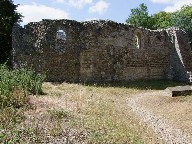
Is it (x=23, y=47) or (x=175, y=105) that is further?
(x=23, y=47)

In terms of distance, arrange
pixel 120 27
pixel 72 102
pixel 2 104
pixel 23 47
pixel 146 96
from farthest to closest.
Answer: pixel 120 27
pixel 23 47
pixel 146 96
pixel 72 102
pixel 2 104

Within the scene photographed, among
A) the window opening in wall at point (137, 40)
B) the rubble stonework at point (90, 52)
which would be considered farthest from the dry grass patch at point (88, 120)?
the window opening in wall at point (137, 40)

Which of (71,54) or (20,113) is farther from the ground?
(71,54)

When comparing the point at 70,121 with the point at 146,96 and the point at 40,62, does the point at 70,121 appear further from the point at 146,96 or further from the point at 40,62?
the point at 40,62

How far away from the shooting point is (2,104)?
8289mm

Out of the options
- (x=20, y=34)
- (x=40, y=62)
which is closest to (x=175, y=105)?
(x=40, y=62)

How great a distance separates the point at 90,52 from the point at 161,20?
119 ft

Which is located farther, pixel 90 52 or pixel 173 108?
pixel 90 52

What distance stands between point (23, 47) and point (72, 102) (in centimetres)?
641

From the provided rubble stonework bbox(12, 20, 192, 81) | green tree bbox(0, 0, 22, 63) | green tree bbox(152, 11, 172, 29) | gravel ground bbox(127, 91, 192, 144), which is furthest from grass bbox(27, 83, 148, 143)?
green tree bbox(152, 11, 172, 29)

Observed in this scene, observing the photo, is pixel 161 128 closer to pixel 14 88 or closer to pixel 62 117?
pixel 62 117

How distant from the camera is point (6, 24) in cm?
2036

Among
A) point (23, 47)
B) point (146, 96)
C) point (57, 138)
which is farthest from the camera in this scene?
point (23, 47)

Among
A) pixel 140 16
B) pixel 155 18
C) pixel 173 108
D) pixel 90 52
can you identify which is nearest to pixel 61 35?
pixel 90 52
